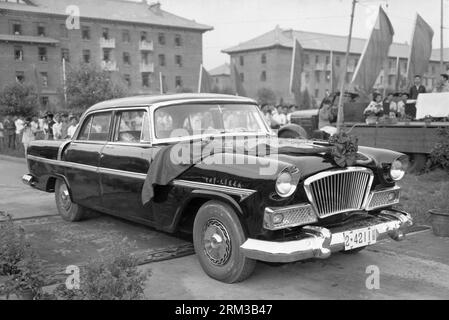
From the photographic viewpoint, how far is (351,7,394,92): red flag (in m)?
13.9

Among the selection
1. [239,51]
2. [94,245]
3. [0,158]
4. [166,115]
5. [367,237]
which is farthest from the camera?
[239,51]

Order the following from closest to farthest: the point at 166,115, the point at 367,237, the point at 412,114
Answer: the point at 367,237 → the point at 166,115 → the point at 412,114

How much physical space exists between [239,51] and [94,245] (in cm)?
7155

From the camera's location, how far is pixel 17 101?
33.0 meters

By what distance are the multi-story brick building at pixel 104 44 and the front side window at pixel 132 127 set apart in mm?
44111

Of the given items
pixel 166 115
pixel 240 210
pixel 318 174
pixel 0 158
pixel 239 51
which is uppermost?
pixel 239 51

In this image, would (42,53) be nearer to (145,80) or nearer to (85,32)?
(85,32)

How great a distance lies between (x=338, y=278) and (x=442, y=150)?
5929mm

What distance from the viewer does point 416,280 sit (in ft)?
14.8

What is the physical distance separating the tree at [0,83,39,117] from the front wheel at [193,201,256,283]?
1219 inches

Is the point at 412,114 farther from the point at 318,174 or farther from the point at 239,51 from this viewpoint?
the point at 239,51

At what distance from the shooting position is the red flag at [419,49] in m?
16.0

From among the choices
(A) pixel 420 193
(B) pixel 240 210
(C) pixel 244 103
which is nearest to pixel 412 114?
(A) pixel 420 193

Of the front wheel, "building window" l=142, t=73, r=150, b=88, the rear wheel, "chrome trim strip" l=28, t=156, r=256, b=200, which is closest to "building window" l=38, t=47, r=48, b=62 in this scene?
Result: "building window" l=142, t=73, r=150, b=88
